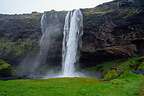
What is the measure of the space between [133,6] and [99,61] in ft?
53.6

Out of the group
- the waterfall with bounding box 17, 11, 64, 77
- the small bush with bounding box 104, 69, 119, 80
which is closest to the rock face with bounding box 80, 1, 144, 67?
the waterfall with bounding box 17, 11, 64, 77

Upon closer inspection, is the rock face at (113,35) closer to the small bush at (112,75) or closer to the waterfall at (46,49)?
the waterfall at (46,49)

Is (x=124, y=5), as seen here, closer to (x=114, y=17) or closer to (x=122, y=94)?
(x=114, y=17)

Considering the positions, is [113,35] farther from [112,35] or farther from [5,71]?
[5,71]

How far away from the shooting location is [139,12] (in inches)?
2844

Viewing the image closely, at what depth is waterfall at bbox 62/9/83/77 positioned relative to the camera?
77500mm

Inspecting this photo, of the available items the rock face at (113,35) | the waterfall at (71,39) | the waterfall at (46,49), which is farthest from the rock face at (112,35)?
the waterfall at (46,49)

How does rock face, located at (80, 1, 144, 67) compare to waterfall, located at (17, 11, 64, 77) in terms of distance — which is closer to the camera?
rock face, located at (80, 1, 144, 67)

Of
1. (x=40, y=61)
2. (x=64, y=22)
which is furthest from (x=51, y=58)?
(x=64, y=22)

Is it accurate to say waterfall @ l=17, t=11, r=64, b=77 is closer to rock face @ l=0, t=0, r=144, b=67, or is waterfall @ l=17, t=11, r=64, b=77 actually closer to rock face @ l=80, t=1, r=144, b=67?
rock face @ l=0, t=0, r=144, b=67

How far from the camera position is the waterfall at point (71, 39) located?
77.5 m

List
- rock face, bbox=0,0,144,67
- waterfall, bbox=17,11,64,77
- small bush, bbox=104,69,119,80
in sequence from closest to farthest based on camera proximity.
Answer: small bush, bbox=104,69,119,80
rock face, bbox=0,0,144,67
waterfall, bbox=17,11,64,77

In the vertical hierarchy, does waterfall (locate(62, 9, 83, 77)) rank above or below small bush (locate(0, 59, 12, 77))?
above

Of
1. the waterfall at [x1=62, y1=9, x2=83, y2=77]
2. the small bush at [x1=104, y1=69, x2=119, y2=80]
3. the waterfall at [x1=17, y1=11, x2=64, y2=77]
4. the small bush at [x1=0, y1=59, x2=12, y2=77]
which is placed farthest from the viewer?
Result: the waterfall at [x1=17, y1=11, x2=64, y2=77]
